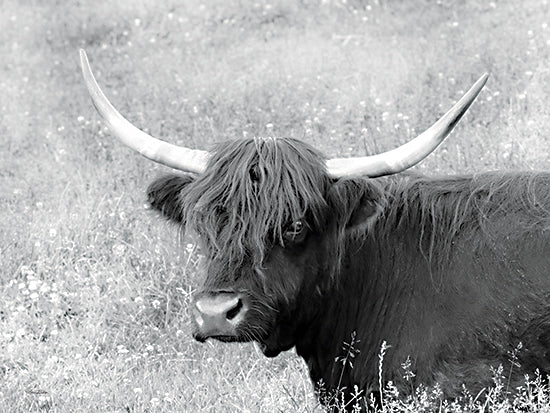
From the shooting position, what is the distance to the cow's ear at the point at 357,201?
5.76 metres

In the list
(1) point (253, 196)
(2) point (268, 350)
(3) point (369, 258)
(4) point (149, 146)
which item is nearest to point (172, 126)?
(4) point (149, 146)

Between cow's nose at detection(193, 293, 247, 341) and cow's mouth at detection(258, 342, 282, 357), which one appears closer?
cow's nose at detection(193, 293, 247, 341)

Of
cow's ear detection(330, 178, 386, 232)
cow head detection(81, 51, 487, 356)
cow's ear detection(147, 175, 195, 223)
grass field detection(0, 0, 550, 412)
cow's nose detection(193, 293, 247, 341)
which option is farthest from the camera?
grass field detection(0, 0, 550, 412)

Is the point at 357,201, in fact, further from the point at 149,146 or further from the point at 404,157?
the point at 149,146

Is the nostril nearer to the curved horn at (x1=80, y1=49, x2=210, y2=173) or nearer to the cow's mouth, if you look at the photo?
the cow's mouth

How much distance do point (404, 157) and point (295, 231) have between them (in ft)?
2.27

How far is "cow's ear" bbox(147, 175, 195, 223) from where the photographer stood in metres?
6.09

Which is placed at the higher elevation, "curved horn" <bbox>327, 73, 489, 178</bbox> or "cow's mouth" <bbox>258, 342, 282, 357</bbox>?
"curved horn" <bbox>327, 73, 489, 178</bbox>

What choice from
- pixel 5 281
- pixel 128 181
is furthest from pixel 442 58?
pixel 5 281

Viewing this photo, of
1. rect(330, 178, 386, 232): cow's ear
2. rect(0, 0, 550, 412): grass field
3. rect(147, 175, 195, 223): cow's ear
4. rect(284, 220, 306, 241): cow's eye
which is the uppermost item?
rect(330, 178, 386, 232): cow's ear

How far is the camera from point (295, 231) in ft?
18.7

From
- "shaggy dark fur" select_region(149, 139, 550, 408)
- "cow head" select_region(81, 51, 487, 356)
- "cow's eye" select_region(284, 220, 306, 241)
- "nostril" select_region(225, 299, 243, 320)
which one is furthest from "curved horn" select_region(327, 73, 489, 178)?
"nostril" select_region(225, 299, 243, 320)

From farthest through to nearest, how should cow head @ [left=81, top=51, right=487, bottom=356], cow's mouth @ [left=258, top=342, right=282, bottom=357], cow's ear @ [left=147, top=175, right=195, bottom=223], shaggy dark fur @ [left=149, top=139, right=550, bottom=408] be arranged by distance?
cow's ear @ [left=147, top=175, right=195, bottom=223] < cow's mouth @ [left=258, top=342, right=282, bottom=357] < shaggy dark fur @ [left=149, top=139, right=550, bottom=408] < cow head @ [left=81, top=51, right=487, bottom=356]

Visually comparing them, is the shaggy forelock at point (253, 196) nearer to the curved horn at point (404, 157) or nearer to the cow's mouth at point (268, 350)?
the curved horn at point (404, 157)
